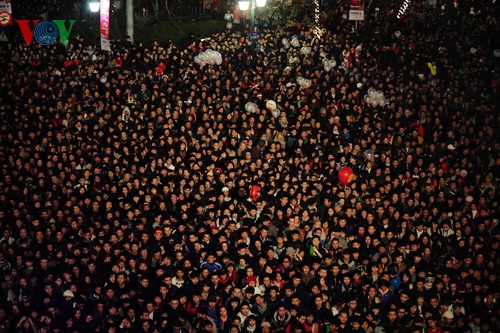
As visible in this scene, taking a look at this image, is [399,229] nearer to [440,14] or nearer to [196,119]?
[196,119]

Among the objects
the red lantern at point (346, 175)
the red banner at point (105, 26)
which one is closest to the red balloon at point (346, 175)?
the red lantern at point (346, 175)

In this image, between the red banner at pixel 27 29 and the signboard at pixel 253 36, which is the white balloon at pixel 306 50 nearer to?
the signboard at pixel 253 36

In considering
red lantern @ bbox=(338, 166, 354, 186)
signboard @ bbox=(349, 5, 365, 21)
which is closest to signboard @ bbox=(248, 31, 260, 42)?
signboard @ bbox=(349, 5, 365, 21)

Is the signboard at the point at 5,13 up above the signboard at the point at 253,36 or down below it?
above

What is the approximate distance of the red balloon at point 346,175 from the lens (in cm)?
1097

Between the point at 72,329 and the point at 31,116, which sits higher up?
the point at 31,116

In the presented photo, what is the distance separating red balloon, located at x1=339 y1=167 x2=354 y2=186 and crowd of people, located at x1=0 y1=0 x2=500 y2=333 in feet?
0.34

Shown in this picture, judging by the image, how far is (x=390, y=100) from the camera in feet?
47.5

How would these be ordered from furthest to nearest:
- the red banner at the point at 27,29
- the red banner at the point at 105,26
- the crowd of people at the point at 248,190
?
the red banner at the point at 105,26 < the red banner at the point at 27,29 < the crowd of people at the point at 248,190

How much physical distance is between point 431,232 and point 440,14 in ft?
45.5

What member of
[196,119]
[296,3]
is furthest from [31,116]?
[296,3]

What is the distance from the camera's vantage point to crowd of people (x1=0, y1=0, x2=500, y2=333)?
777 centimetres

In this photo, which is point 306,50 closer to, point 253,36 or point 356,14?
point 253,36

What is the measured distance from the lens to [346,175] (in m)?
11.0
